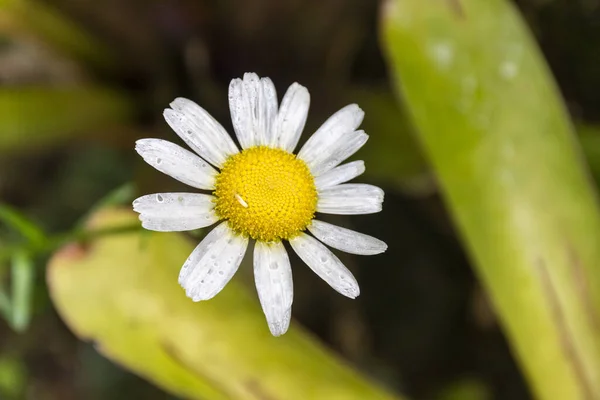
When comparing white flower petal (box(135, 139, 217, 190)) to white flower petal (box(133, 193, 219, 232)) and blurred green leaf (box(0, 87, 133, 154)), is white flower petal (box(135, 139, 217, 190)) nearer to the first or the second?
white flower petal (box(133, 193, 219, 232))

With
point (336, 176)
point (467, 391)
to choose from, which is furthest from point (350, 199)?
point (467, 391)

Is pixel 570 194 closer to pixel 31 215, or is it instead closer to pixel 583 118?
pixel 583 118

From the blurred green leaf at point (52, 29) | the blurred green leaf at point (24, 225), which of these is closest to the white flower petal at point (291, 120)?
the blurred green leaf at point (24, 225)

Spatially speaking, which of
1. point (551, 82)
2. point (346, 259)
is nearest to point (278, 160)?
point (551, 82)

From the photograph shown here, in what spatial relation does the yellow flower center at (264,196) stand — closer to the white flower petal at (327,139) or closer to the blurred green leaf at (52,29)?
the white flower petal at (327,139)

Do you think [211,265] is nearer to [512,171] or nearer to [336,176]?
[336,176]

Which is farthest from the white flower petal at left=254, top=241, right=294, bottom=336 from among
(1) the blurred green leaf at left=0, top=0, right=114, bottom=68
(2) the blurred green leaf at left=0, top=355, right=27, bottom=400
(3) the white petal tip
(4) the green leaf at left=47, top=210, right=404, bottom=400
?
(2) the blurred green leaf at left=0, top=355, right=27, bottom=400
